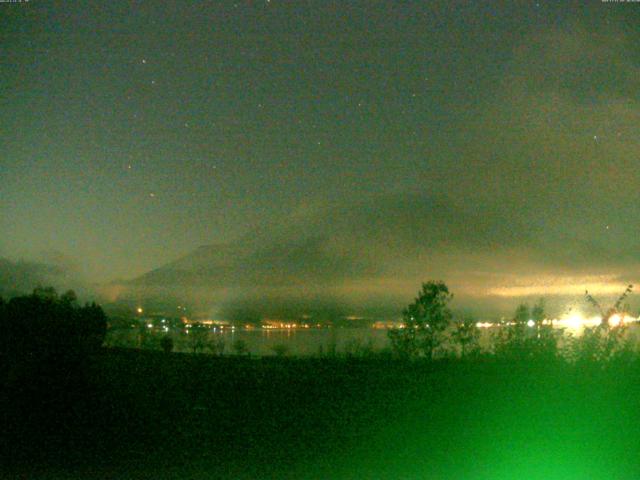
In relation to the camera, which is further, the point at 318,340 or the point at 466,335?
the point at 318,340

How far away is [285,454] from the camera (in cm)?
958

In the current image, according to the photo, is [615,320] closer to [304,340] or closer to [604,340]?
[604,340]

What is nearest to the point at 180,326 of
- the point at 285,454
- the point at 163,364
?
the point at 163,364

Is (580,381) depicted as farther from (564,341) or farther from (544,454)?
(544,454)

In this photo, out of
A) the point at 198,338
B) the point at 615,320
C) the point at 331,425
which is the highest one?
the point at 615,320

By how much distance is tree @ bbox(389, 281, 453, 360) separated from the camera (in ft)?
66.8

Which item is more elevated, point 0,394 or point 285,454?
point 0,394

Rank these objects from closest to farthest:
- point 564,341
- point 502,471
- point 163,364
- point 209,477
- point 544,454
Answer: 1. point 209,477
2. point 502,471
3. point 544,454
4. point 564,341
5. point 163,364

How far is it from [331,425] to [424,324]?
10145 mm

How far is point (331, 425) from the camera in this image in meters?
11.1

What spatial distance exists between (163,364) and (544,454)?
9.98m

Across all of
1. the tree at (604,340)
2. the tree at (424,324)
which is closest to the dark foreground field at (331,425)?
the tree at (604,340)

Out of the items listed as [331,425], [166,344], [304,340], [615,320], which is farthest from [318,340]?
[331,425]

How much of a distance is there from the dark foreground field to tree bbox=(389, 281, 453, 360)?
5.14m
